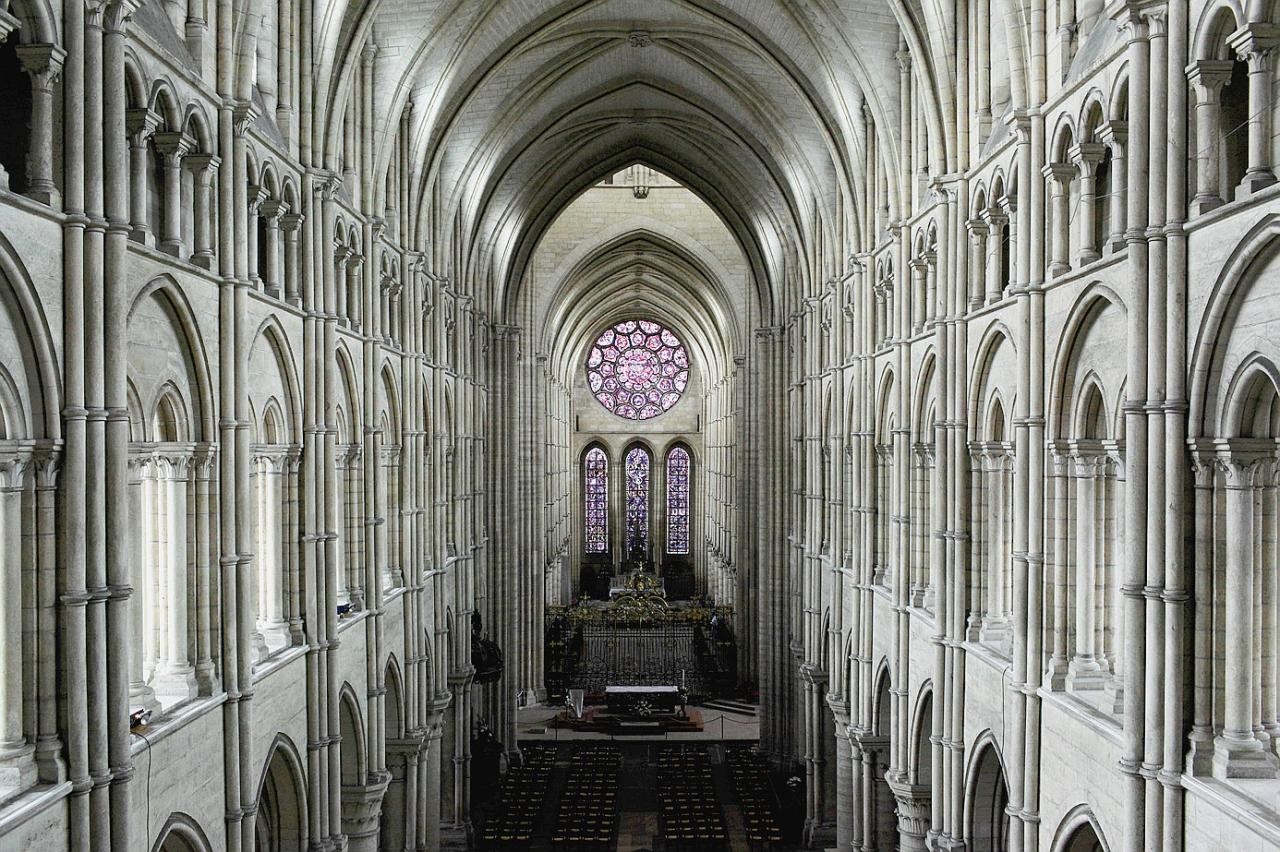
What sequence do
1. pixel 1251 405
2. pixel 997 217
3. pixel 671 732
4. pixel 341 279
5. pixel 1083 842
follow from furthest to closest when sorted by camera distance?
pixel 671 732 → pixel 341 279 → pixel 997 217 → pixel 1083 842 → pixel 1251 405

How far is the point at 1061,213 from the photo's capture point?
46.0 ft

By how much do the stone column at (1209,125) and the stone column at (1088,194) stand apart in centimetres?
267

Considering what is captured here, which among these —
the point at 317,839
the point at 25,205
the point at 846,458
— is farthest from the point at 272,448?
the point at 846,458

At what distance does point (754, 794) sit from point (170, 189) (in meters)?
28.8

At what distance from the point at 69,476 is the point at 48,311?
147 centimetres

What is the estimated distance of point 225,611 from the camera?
1409cm

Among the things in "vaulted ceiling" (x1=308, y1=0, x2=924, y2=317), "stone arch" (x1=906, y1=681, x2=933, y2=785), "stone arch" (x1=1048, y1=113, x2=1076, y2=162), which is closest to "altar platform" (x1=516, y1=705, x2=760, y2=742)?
"vaulted ceiling" (x1=308, y1=0, x2=924, y2=317)

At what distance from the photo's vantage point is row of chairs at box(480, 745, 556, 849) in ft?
105

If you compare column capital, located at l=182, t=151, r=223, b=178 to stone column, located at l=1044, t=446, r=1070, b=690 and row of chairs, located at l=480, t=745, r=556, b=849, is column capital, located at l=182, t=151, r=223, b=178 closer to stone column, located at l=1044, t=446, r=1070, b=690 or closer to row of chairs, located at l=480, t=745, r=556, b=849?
stone column, located at l=1044, t=446, r=1070, b=690

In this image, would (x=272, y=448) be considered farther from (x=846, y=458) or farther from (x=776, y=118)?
(x=776, y=118)

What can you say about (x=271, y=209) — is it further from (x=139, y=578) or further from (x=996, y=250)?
(x=996, y=250)

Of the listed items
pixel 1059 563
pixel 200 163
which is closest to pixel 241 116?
pixel 200 163

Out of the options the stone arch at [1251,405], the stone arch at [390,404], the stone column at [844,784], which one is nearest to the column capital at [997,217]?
the stone arch at [1251,405]

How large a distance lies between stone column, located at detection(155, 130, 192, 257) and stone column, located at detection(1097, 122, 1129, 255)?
10204 millimetres
